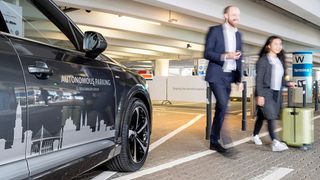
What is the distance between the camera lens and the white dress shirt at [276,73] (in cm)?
548

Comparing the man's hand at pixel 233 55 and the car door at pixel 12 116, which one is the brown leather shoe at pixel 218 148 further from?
the car door at pixel 12 116

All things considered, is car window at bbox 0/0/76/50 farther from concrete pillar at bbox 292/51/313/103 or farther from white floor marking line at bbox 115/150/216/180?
concrete pillar at bbox 292/51/313/103

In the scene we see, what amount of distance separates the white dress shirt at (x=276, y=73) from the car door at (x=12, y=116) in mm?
4118

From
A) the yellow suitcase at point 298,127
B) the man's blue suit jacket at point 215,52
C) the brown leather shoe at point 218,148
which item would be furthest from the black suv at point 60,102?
the yellow suitcase at point 298,127

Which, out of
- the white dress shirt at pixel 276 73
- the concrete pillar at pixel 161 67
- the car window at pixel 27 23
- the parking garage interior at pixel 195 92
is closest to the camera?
the car window at pixel 27 23

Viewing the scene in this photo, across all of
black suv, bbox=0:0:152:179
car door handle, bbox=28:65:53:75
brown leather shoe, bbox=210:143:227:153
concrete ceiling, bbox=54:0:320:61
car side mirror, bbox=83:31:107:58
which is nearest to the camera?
black suv, bbox=0:0:152:179

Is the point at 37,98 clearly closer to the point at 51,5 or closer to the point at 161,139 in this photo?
the point at 51,5

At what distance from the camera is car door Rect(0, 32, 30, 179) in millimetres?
1983

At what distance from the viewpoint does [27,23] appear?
10.5 feet

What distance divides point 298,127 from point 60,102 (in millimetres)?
4162

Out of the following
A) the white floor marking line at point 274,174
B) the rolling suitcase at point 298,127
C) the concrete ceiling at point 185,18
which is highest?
the concrete ceiling at point 185,18

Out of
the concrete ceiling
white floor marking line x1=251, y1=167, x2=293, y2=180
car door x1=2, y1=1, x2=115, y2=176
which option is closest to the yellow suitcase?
white floor marking line x1=251, y1=167, x2=293, y2=180

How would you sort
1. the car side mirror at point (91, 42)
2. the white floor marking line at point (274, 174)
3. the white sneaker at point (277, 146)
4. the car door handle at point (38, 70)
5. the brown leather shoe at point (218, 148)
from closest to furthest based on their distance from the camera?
1. the car door handle at point (38, 70)
2. the car side mirror at point (91, 42)
3. the white floor marking line at point (274, 174)
4. the brown leather shoe at point (218, 148)
5. the white sneaker at point (277, 146)

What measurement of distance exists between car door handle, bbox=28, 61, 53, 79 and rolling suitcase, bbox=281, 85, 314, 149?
13.9 ft
